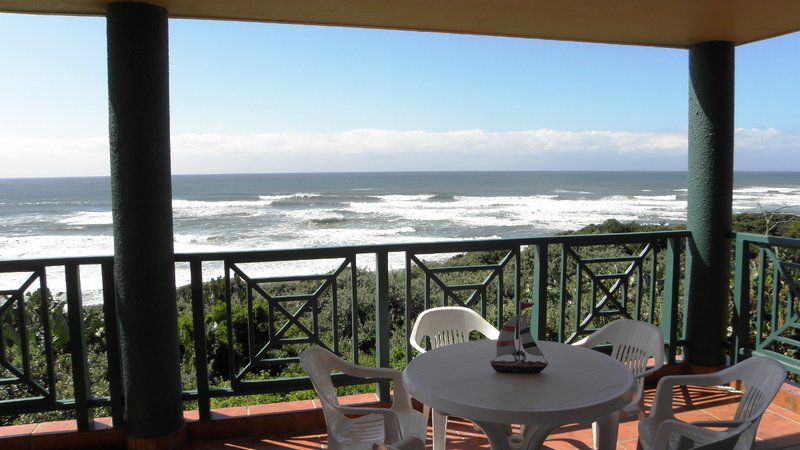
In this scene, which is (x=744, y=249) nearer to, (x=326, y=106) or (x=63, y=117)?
(x=326, y=106)

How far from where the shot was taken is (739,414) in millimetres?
2059

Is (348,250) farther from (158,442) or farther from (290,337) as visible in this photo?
(158,442)

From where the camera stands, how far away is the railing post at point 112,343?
277 centimetres

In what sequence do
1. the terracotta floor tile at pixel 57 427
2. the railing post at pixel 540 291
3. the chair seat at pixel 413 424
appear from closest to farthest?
1. the chair seat at pixel 413 424
2. the terracotta floor tile at pixel 57 427
3. the railing post at pixel 540 291

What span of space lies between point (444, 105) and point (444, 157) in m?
3.95

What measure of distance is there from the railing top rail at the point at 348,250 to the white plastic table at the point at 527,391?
97 centimetres

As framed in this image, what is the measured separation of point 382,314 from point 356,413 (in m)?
1.02

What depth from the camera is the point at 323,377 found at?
85.0 inches

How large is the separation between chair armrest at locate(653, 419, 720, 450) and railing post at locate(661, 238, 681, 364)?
189cm

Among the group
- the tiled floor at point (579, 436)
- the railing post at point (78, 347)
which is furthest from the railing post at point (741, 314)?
the railing post at point (78, 347)

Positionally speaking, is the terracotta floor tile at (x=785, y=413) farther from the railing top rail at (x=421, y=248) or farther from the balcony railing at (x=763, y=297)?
the railing top rail at (x=421, y=248)

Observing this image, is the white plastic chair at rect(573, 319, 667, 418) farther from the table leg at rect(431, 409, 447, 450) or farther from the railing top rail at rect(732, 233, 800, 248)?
the railing top rail at rect(732, 233, 800, 248)

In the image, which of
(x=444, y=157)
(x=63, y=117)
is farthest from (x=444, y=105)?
(x=63, y=117)

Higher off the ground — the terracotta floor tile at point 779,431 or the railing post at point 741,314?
the railing post at point 741,314
